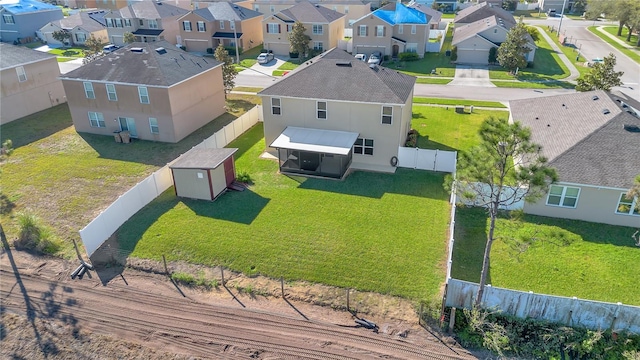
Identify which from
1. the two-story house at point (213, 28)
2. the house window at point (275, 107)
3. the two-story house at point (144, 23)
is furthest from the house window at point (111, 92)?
the two-story house at point (144, 23)

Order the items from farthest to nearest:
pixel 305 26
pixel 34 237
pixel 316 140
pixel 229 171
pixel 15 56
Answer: pixel 305 26
pixel 15 56
pixel 316 140
pixel 229 171
pixel 34 237

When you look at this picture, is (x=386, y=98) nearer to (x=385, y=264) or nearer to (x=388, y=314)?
(x=385, y=264)

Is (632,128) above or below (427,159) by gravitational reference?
above

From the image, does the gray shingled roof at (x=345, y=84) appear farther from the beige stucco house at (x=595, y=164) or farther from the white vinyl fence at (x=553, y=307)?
the white vinyl fence at (x=553, y=307)

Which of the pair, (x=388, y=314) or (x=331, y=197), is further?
(x=331, y=197)

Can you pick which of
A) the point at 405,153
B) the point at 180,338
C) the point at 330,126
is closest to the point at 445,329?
the point at 180,338

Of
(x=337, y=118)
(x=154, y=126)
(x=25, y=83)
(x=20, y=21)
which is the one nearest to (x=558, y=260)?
(x=337, y=118)

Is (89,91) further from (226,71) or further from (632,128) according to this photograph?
(632,128)
